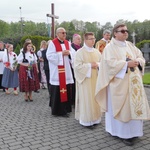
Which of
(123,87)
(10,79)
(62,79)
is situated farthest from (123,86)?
(10,79)

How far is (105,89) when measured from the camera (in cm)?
481

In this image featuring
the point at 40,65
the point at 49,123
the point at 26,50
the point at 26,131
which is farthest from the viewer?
the point at 40,65

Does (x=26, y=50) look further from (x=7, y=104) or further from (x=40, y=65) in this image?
(x=40, y=65)

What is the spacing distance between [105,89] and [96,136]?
0.88m

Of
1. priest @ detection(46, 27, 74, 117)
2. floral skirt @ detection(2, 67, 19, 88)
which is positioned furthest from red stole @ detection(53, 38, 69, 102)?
floral skirt @ detection(2, 67, 19, 88)

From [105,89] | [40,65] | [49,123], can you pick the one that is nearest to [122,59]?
[105,89]

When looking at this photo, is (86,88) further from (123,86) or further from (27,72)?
(27,72)

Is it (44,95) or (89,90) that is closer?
(89,90)

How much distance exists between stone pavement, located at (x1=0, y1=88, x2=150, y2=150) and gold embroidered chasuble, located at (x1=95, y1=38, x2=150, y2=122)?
0.53m

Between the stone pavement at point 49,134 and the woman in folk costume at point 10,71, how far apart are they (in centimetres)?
296

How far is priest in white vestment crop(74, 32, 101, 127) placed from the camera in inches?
215

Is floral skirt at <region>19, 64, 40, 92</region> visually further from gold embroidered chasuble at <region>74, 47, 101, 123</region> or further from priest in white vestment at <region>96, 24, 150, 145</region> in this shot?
priest in white vestment at <region>96, 24, 150, 145</region>

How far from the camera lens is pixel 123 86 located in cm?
448

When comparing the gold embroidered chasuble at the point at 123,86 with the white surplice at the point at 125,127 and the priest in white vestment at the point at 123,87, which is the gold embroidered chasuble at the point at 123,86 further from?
the white surplice at the point at 125,127
